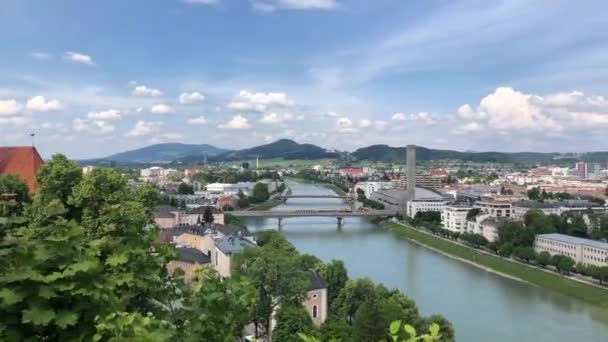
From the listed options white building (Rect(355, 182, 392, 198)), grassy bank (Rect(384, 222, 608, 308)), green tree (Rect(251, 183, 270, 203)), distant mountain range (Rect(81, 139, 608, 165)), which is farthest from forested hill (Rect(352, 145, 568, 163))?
grassy bank (Rect(384, 222, 608, 308))

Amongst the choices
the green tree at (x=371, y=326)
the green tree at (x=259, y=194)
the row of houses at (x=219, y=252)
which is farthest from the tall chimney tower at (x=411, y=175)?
the green tree at (x=371, y=326)

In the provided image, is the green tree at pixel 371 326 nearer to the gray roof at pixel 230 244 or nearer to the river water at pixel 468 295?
the river water at pixel 468 295

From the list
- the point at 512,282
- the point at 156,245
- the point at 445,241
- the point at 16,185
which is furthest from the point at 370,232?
the point at 156,245

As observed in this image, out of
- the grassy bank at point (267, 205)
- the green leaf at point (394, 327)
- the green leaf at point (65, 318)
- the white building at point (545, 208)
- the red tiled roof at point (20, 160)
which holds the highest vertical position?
the red tiled roof at point (20, 160)

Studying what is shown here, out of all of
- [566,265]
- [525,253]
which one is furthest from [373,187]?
[566,265]

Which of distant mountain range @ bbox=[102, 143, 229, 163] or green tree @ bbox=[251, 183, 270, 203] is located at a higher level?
distant mountain range @ bbox=[102, 143, 229, 163]

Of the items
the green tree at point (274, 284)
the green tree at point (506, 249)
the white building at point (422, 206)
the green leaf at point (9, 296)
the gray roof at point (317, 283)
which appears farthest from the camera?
the white building at point (422, 206)

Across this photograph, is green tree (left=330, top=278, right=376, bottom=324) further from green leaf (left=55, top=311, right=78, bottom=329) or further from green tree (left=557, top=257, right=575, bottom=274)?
green tree (left=557, top=257, right=575, bottom=274)
